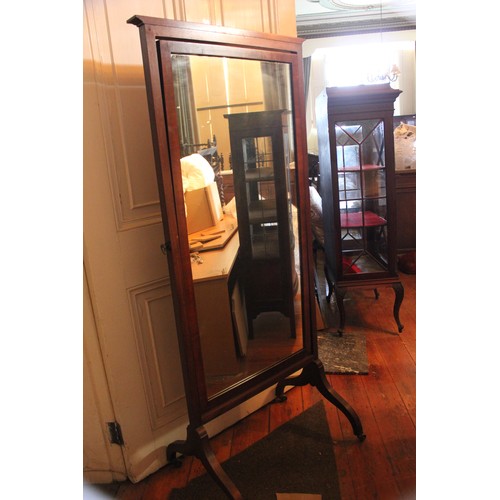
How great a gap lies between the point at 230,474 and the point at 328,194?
1739 millimetres

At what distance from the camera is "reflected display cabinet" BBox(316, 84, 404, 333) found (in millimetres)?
2582

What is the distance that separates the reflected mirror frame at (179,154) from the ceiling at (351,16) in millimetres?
4877

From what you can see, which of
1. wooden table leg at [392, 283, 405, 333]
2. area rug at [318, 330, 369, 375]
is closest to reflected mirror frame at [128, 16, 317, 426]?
area rug at [318, 330, 369, 375]

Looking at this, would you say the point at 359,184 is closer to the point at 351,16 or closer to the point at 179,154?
the point at 179,154

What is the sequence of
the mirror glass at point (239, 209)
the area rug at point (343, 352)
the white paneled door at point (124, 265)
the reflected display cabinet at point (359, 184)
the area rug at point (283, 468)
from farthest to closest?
the reflected display cabinet at point (359, 184), the area rug at point (343, 352), the area rug at point (283, 468), the white paneled door at point (124, 265), the mirror glass at point (239, 209)

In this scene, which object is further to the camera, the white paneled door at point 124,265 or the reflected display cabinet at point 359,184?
the reflected display cabinet at point 359,184

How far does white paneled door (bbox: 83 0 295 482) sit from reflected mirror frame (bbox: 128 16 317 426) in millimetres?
313

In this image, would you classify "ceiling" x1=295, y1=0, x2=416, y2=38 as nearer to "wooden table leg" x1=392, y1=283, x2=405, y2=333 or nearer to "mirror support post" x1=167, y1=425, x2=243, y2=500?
"wooden table leg" x1=392, y1=283, x2=405, y2=333

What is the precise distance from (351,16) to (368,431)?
636 cm

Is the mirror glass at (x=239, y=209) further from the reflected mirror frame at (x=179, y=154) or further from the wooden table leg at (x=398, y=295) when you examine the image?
the wooden table leg at (x=398, y=295)

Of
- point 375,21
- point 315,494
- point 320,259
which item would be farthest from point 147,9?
point 375,21

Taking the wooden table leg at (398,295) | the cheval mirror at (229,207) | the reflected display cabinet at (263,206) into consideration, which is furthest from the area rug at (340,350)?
the reflected display cabinet at (263,206)

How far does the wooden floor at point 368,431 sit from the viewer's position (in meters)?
1.66

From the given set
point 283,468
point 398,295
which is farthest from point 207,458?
point 398,295
